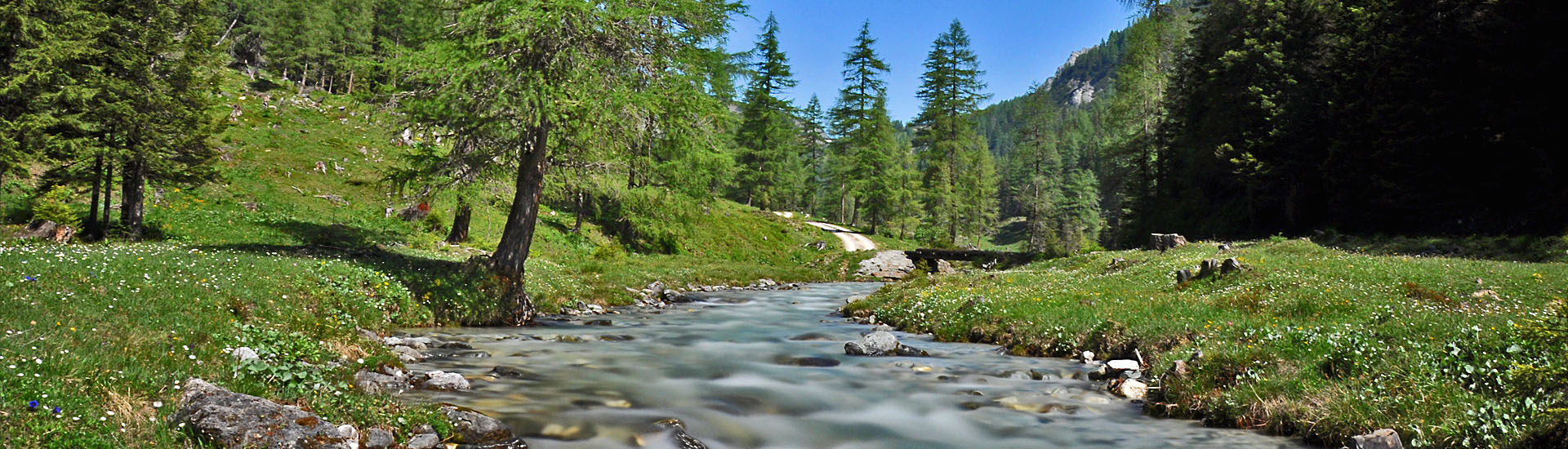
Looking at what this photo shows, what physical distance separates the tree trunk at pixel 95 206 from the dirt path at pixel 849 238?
44.6m

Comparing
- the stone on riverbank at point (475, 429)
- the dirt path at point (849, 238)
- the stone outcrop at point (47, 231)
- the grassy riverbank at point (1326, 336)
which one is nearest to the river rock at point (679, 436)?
the stone on riverbank at point (475, 429)

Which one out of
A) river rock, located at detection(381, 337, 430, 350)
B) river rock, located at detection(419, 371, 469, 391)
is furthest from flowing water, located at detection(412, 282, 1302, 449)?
river rock, located at detection(381, 337, 430, 350)

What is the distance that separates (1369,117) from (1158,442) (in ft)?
107

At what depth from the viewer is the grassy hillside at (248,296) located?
18.5 feet

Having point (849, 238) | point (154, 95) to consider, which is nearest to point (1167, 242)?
point (849, 238)

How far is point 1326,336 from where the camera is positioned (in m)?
9.05

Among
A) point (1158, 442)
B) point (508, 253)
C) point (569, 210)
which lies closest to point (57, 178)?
point (508, 253)

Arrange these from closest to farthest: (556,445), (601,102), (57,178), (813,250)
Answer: (556,445) < (601,102) < (57,178) < (813,250)

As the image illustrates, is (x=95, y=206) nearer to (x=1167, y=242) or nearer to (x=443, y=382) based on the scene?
(x=443, y=382)

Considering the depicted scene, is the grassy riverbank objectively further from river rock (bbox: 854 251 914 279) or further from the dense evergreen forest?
river rock (bbox: 854 251 914 279)

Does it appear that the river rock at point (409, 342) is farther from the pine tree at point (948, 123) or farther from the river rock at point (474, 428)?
the pine tree at point (948, 123)

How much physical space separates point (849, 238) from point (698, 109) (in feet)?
163

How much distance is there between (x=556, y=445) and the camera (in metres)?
6.82

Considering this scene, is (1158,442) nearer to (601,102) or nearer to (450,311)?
(601,102)
